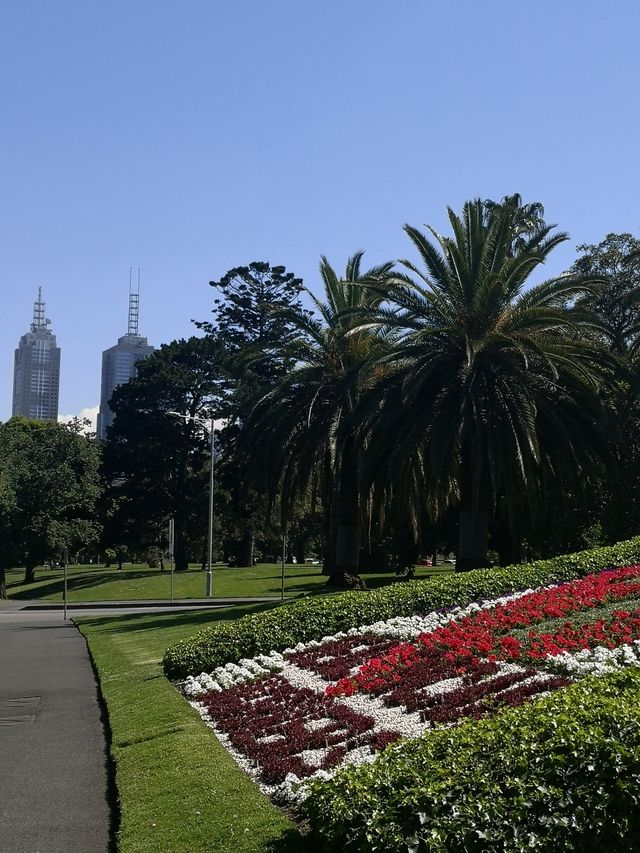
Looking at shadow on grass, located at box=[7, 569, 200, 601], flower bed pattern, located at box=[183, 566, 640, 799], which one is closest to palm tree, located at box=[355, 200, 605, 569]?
flower bed pattern, located at box=[183, 566, 640, 799]


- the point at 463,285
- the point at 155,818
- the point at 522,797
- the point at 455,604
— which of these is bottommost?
the point at 155,818

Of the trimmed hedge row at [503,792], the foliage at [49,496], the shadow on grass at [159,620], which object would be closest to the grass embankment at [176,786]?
the trimmed hedge row at [503,792]

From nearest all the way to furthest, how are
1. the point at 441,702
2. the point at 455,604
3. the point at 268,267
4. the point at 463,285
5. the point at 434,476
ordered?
1. the point at 441,702
2. the point at 455,604
3. the point at 434,476
4. the point at 463,285
5. the point at 268,267

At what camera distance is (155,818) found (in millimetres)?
7348

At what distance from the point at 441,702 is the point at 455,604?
7.39 m

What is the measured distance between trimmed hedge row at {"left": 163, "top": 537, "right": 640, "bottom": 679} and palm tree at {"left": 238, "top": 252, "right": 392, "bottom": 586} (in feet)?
34.6

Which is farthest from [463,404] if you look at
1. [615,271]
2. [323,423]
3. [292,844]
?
[615,271]

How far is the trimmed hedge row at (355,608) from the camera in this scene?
15.2 metres

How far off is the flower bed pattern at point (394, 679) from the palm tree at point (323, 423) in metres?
14.2

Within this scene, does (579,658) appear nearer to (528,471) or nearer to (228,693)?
(228,693)

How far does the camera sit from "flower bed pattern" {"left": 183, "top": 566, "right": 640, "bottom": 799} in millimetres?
8953

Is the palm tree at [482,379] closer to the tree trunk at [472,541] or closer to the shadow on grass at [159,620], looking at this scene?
the tree trunk at [472,541]

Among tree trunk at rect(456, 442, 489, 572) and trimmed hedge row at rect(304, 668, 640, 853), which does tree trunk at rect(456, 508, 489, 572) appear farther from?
trimmed hedge row at rect(304, 668, 640, 853)

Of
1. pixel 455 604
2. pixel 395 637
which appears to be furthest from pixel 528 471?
pixel 395 637
